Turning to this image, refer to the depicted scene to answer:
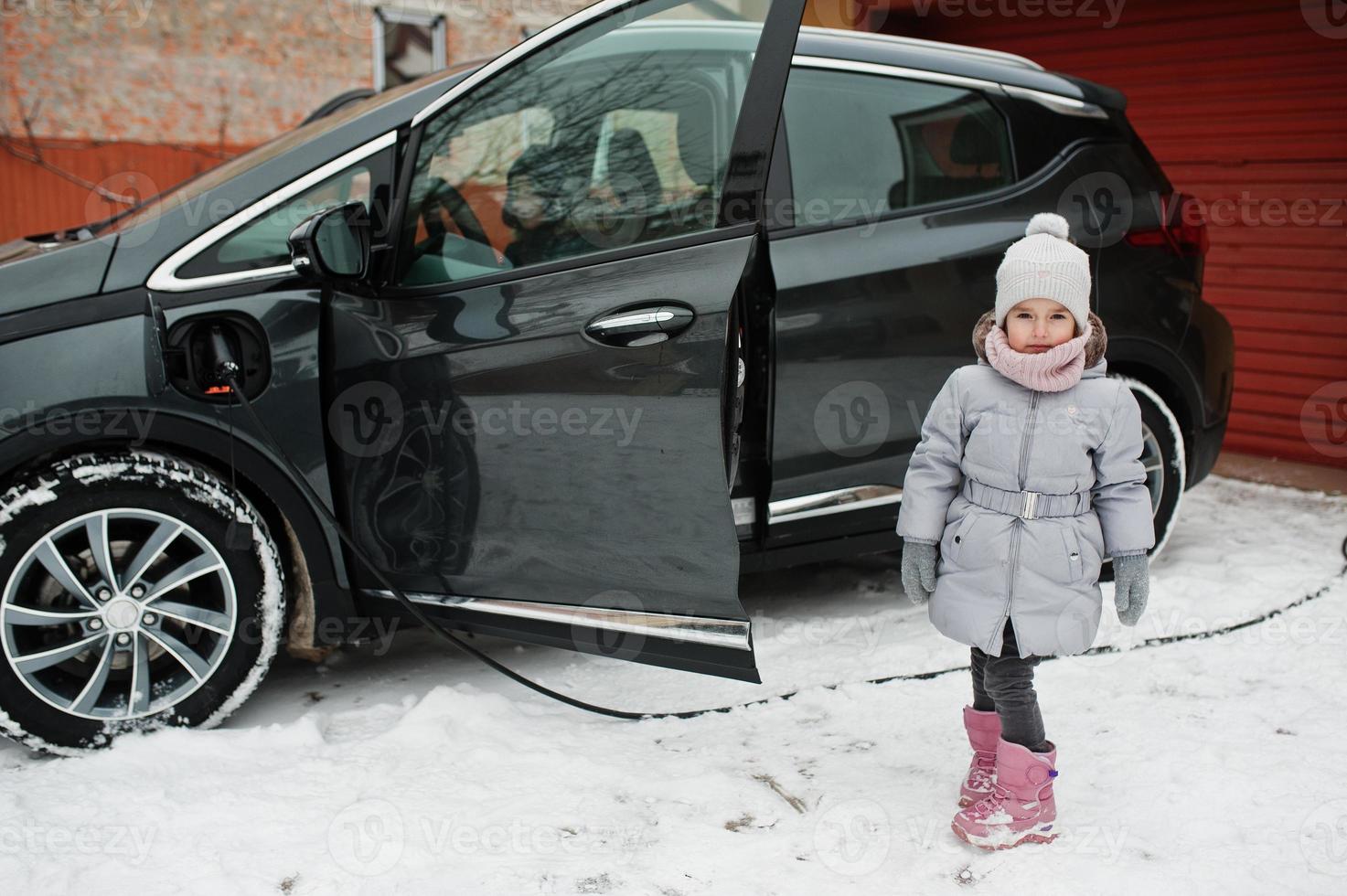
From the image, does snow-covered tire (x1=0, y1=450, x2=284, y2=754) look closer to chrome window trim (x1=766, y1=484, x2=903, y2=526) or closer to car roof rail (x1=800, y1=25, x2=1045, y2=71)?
chrome window trim (x1=766, y1=484, x2=903, y2=526)

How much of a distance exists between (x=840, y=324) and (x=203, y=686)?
79.2 inches

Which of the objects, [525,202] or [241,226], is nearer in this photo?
[241,226]

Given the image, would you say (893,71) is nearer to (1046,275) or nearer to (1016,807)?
(1046,275)

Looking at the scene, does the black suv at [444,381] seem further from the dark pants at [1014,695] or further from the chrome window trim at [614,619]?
the dark pants at [1014,695]

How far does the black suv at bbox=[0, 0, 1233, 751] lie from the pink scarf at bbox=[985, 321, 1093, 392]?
683 mm

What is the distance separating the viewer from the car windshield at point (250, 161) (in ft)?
9.69

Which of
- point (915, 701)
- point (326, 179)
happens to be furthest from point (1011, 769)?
point (326, 179)

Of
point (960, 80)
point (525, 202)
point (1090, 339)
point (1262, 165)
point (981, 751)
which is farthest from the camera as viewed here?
point (1262, 165)

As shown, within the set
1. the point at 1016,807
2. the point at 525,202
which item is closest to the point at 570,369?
the point at 525,202

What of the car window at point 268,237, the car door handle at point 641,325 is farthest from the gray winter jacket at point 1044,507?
the car window at point 268,237

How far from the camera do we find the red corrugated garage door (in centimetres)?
565

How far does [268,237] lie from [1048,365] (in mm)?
1971

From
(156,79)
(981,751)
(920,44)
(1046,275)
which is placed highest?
(156,79)

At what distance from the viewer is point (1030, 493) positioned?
2252mm
